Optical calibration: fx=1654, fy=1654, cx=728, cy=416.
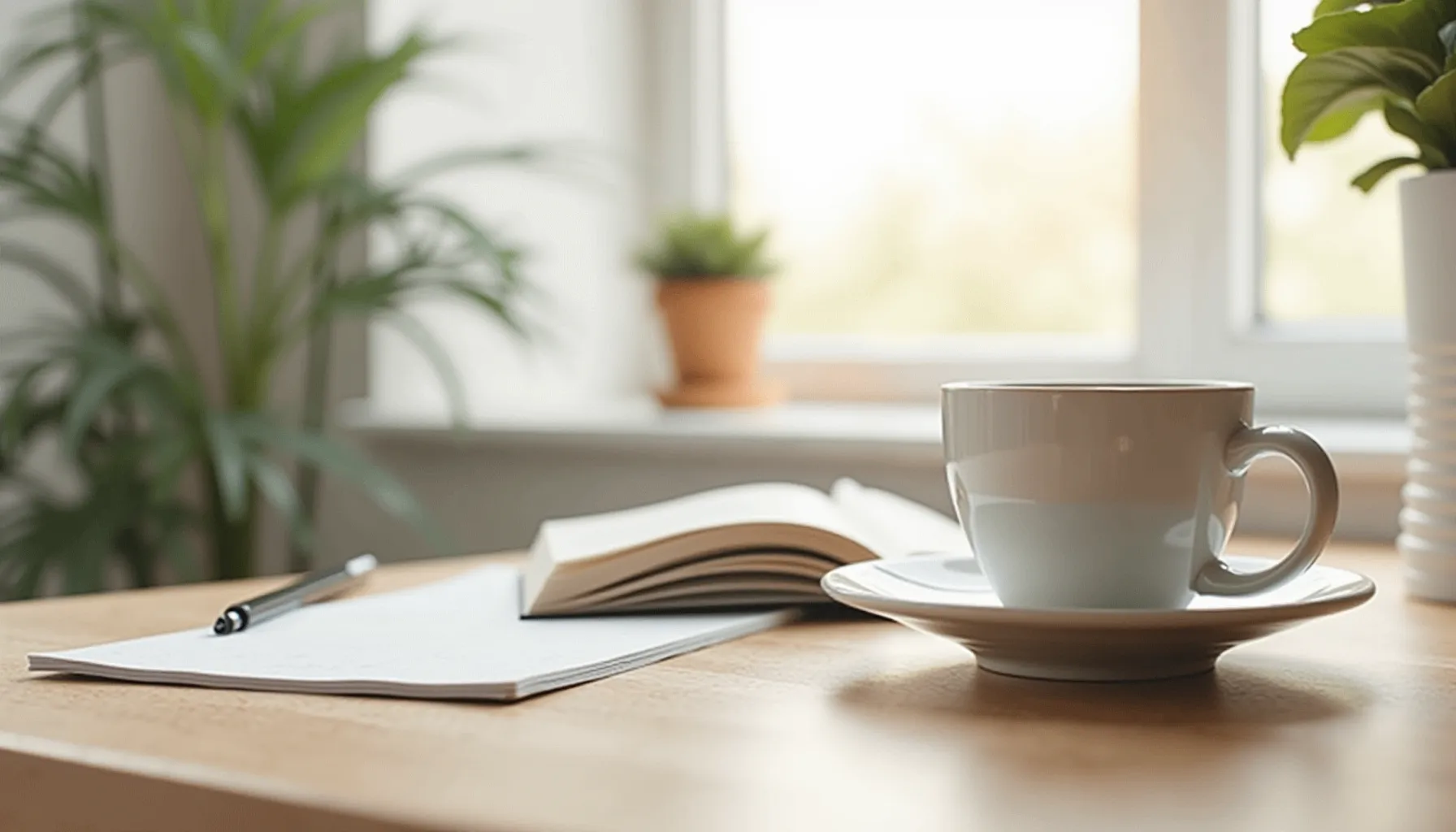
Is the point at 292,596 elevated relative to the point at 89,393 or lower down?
lower down

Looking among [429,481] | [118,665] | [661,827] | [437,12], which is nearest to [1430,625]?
[661,827]

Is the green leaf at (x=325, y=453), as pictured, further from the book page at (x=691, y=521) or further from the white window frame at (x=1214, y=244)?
the white window frame at (x=1214, y=244)

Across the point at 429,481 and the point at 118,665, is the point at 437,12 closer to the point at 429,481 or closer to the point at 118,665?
the point at 429,481

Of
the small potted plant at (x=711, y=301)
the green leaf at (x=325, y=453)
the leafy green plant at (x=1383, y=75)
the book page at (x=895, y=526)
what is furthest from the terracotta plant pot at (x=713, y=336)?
the leafy green plant at (x=1383, y=75)

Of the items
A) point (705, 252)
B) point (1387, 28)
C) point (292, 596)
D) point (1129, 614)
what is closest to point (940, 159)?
point (705, 252)

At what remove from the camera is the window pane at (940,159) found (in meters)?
1.72

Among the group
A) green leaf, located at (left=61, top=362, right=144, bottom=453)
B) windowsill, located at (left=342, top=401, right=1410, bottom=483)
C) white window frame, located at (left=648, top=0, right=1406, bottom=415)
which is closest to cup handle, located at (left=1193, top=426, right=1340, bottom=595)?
windowsill, located at (left=342, top=401, right=1410, bottom=483)

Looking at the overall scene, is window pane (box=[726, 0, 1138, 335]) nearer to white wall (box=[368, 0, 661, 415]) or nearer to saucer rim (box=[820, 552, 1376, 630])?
white wall (box=[368, 0, 661, 415])

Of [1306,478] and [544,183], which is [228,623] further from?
[544,183]

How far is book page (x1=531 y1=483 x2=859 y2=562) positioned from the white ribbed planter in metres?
0.30

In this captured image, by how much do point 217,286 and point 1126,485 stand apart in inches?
48.1

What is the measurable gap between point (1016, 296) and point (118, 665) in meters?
1.24

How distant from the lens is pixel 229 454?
55.3 inches

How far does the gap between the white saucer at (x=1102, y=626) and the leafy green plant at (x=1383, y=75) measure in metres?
0.27
